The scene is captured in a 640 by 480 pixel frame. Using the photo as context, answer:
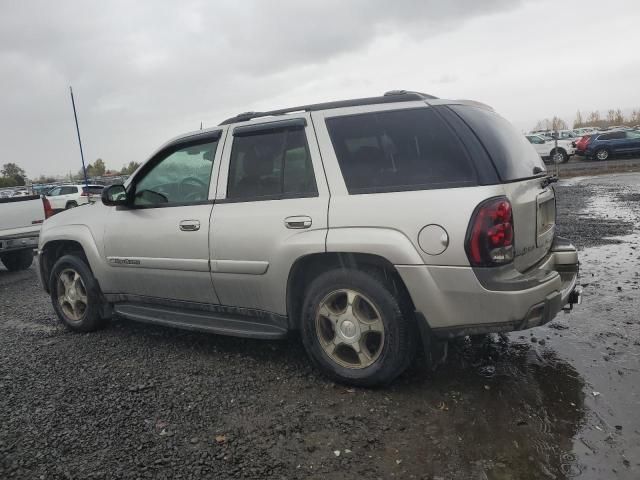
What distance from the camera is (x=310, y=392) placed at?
3.25m

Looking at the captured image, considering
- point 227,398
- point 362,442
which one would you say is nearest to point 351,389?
point 362,442

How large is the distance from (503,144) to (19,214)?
25.7 ft

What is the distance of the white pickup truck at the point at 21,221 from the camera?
786cm

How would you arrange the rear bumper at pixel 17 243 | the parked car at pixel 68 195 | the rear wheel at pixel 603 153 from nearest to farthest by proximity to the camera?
the rear bumper at pixel 17 243 → the parked car at pixel 68 195 → the rear wheel at pixel 603 153

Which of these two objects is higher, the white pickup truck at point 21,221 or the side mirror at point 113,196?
the side mirror at point 113,196

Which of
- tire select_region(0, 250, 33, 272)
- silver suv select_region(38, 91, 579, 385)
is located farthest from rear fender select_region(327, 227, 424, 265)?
tire select_region(0, 250, 33, 272)

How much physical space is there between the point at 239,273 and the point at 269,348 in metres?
0.86

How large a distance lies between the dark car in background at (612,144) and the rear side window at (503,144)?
2546 cm

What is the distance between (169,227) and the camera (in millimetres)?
3898

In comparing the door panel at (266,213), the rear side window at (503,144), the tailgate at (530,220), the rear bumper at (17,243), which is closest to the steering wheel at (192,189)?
the door panel at (266,213)

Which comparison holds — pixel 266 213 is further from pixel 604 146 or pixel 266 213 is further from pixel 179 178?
pixel 604 146

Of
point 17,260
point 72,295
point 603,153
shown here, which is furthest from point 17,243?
point 603,153

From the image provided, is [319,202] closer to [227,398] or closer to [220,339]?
[227,398]

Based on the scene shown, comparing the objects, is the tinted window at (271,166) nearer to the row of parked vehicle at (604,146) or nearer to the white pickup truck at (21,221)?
the white pickup truck at (21,221)
